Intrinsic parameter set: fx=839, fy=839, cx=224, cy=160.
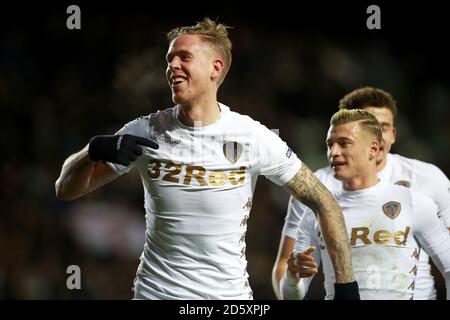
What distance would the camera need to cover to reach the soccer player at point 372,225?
4.38 m

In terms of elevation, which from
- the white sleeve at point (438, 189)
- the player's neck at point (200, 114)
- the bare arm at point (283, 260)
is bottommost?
the bare arm at point (283, 260)

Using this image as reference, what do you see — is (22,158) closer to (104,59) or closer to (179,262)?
(104,59)

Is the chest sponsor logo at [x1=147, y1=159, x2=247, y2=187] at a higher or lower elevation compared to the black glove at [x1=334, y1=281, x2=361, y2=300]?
higher

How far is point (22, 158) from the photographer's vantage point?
7891 millimetres

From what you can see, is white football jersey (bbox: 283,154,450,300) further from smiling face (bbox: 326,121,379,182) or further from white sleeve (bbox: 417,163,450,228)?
smiling face (bbox: 326,121,379,182)

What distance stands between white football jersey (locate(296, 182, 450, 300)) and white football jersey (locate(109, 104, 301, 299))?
763mm

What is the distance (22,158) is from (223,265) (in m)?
4.59

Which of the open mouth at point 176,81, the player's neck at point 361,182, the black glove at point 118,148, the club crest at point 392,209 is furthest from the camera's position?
the player's neck at point 361,182

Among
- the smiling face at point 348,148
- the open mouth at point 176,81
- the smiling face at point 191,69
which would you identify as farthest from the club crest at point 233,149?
the smiling face at point 348,148

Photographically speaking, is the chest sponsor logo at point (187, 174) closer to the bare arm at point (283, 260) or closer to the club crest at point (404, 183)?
the bare arm at point (283, 260)

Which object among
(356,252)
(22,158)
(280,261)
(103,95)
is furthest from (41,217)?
(356,252)

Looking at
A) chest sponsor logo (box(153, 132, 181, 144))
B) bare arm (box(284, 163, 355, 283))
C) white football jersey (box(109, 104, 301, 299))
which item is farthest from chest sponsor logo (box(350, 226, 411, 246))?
chest sponsor logo (box(153, 132, 181, 144))

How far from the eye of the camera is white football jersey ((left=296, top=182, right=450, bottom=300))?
4.38 m

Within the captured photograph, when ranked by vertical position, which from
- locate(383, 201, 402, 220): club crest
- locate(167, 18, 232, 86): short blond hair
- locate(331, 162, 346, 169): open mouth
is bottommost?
locate(383, 201, 402, 220): club crest
